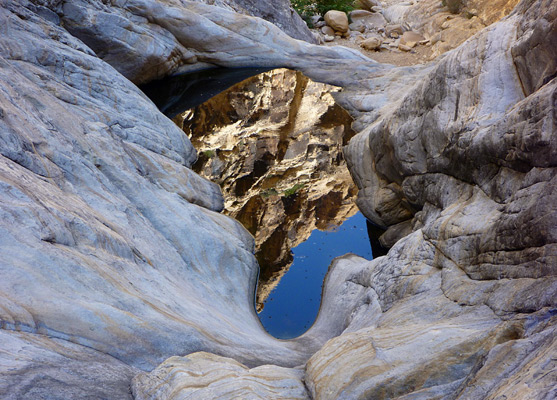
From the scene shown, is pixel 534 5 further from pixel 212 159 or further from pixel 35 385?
pixel 212 159

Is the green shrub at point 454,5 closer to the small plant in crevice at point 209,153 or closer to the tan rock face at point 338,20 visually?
the tan rock face at point 338,20

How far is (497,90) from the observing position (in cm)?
582

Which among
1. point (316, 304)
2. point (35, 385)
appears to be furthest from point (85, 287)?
point (316, 304)

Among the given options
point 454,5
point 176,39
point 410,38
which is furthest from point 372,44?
point 176,39

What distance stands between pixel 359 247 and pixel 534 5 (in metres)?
4.66

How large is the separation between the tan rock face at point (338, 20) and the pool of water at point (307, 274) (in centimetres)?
1375

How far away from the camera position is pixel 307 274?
7941mm

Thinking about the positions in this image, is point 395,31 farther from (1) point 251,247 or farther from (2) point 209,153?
(1) point 251,247

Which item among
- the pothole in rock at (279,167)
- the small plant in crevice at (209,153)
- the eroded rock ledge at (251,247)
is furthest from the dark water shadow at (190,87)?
the eroded rock ledge at (251,247)

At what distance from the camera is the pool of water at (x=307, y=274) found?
22.9 ft

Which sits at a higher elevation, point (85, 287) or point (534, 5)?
point (534, 5)

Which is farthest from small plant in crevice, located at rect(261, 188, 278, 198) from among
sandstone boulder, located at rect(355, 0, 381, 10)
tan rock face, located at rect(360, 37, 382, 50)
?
sandstone boulder, located at rect(355, 0, 381, 10)

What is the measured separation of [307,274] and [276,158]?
396cm

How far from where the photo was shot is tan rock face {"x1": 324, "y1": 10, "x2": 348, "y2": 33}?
2067 cm
